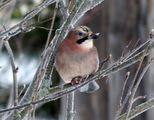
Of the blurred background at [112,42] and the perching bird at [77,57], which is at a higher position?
the blurred background at [112,42]

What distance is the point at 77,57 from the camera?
3734 mm

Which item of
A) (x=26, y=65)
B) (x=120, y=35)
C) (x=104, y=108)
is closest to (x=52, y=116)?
(x=26, y=65)

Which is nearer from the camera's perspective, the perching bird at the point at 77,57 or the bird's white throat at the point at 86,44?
the perching bird at the point at 77,57

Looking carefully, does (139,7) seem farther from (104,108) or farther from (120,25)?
(104,108)

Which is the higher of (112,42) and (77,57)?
(112,42)

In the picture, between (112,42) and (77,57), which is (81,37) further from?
(112,42)

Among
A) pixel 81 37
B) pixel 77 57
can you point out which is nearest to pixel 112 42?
pixel 81 37

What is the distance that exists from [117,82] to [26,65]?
223 cm

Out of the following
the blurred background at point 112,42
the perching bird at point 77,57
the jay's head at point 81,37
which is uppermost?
the blurred background at point 112,42

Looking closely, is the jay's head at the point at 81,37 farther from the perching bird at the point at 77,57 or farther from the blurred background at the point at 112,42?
the blurred background at the point at 112,42

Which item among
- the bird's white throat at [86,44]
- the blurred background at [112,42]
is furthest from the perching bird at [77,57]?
the blurred background at [112,42]

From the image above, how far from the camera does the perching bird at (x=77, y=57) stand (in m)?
3.65

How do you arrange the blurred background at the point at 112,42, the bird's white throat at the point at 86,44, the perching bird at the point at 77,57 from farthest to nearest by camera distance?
the blurred background at the point at 112,42 → the bird's white throat at the point at 86,44 → the perching bird at the point at 77,57

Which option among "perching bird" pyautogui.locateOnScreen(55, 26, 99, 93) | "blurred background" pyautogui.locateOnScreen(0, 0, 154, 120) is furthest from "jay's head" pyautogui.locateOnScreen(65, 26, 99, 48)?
"blurred background" pyautogui.locateOnScreen(0, 0, 154, 120)
